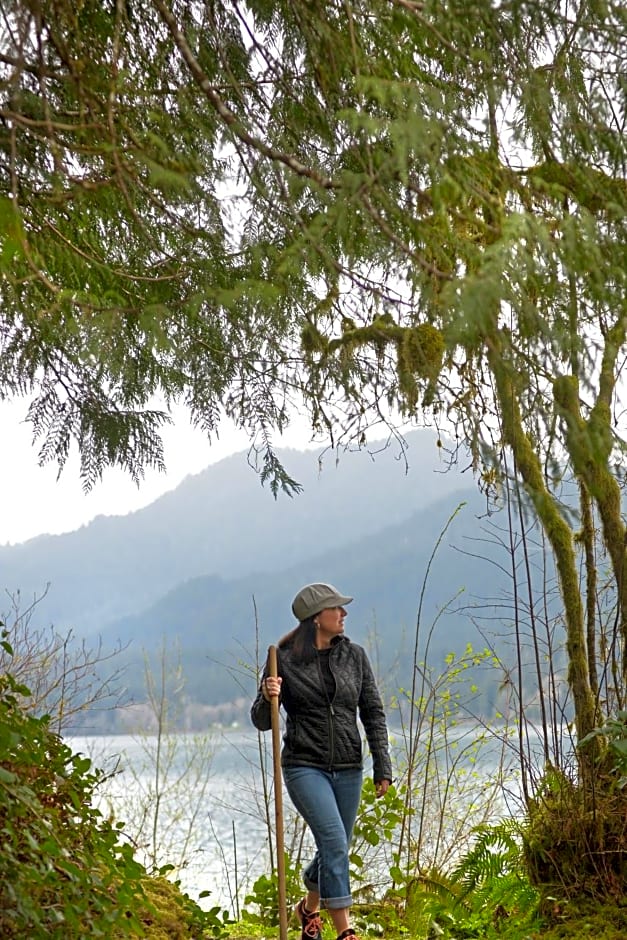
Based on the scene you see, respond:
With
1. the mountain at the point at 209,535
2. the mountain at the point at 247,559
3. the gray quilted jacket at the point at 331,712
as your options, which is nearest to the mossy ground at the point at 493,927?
the gray quilted jacket at the point at 331,712

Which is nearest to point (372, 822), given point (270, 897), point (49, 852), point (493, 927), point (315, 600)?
point (270, 897)

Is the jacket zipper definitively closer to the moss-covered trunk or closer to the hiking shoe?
the hiking shoe

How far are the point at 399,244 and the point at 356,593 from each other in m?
25.6

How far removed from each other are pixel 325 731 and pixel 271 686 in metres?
0.25

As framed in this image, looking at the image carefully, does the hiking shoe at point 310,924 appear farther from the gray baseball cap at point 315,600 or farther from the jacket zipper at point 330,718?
the gray baseball cap at point 315,600

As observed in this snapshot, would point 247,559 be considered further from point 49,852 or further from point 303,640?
point 49,852

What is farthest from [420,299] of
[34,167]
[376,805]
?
[376,805]

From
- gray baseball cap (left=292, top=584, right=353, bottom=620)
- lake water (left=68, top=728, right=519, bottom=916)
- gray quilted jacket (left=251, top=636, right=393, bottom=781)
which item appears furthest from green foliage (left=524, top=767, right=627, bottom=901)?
lake water (left=68, top=728, right=519, bottom=916)

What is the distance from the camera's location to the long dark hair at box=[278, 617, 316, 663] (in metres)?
3.90

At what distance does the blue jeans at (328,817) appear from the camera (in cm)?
357

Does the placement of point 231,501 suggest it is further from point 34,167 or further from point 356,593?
point 34,167

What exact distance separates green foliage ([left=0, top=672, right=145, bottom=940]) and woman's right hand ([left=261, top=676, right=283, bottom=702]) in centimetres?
78

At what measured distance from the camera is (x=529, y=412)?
1.88m

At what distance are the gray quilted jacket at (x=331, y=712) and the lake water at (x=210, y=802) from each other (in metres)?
1.44
